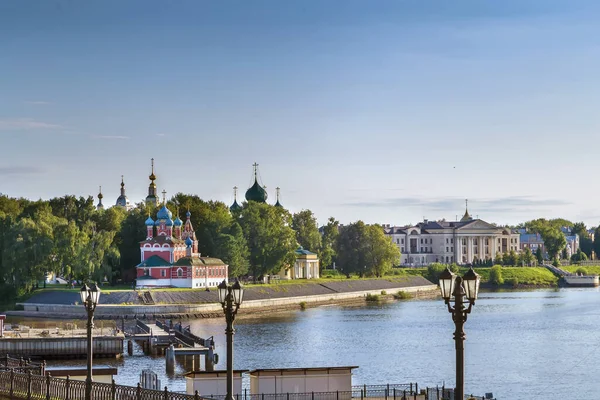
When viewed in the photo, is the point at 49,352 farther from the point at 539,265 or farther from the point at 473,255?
the point at 473,255

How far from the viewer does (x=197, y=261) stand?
9856 centimetres

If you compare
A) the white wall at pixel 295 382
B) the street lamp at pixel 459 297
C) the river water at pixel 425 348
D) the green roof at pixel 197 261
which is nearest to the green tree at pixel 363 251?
the green roof at pixel 197 261

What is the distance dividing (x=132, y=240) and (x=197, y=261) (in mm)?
9834

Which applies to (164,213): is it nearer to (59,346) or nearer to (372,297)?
(372,297)

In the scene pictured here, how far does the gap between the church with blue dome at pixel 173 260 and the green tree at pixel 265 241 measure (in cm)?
797

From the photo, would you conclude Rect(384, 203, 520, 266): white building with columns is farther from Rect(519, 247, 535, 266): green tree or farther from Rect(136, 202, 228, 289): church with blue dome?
Rect(136, 202, 228, 289): church with blue dome

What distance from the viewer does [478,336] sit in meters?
68.9

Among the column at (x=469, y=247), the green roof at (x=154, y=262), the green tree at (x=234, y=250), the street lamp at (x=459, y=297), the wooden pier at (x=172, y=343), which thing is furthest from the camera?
the column at (x=469, y=247)

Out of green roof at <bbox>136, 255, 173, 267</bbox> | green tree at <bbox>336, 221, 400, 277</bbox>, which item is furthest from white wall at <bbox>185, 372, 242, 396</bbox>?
green tree at <bbox>336, 221, 400, 277</bbox>

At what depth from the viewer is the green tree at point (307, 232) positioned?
13900cm

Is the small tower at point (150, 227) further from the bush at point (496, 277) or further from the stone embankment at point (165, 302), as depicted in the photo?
the bush at point (496, 277)

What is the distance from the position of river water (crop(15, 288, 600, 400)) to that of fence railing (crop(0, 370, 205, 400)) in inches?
671

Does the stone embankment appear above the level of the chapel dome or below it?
below

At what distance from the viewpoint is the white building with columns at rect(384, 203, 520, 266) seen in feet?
615
